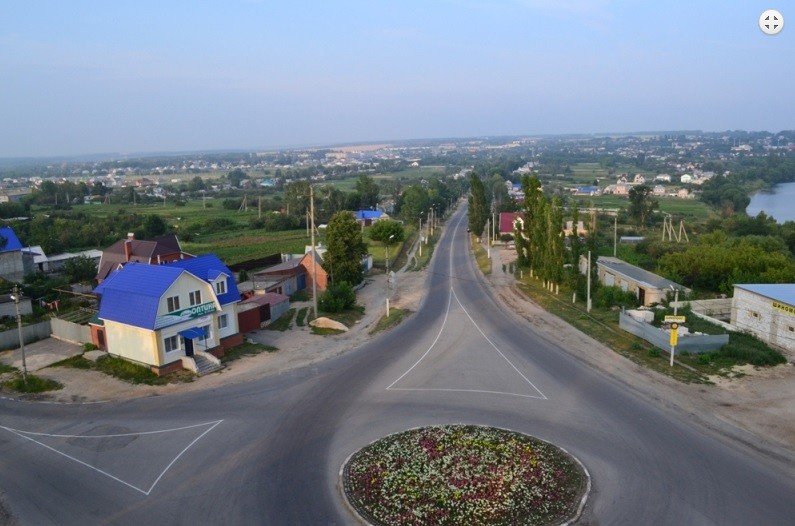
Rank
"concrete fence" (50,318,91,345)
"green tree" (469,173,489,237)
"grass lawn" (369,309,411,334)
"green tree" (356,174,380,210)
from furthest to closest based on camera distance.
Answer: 1. "green tree" (356,174,380,210)
2. "green tree" (469,173,489,237)
3. "grass lawn" (369,309,411,334)
4. "concrete fence" (50,318,91,345)

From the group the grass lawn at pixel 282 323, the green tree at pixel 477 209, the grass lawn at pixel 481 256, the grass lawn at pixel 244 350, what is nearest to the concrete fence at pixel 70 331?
the grass lawn at pixel 244 350

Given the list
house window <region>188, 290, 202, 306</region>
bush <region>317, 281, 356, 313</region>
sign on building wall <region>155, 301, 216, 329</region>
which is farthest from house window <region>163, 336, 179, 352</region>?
bush <region>317, 281, 356, 313</region>

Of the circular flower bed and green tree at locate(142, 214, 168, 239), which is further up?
green tree at locate(142, 214, 168, 239)

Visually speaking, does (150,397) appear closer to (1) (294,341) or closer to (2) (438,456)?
(1) (294,341)

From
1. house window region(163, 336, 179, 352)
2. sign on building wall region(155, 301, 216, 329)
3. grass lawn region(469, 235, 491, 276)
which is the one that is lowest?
grass lawn region(469, 235, 491, 276)

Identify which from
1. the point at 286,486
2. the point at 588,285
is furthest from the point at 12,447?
the point at 588,285

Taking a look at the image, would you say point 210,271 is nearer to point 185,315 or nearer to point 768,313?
point 185,315

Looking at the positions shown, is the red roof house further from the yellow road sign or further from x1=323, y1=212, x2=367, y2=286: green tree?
the yellow road sign

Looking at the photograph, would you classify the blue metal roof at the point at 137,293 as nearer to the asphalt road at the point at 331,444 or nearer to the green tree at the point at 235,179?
the asphalt road at the point at 331,444
